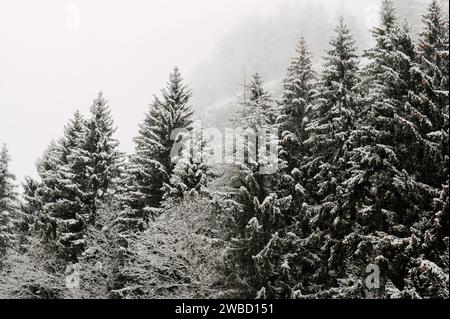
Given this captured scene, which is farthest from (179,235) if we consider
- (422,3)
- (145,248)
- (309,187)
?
(422,3)

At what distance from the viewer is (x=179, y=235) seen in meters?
23.7

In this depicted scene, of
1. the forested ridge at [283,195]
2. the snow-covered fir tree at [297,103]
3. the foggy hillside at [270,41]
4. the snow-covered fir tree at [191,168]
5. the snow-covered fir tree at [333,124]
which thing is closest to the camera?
the forested ridge at [283,195]

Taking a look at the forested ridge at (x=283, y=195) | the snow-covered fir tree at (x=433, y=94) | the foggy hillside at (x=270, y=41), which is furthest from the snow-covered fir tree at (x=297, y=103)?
the foggy hillside at (x=270, y=41)

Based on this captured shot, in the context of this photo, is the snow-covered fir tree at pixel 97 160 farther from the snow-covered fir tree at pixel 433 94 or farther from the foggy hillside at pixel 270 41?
the foggy hillside at pixel 270 41

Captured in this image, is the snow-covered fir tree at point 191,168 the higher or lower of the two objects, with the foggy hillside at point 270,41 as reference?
lower

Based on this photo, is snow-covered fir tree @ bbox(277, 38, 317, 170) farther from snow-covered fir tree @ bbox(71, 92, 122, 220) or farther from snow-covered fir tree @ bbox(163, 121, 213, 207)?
snow-covered fir tree @ bbox(71, 92, 122, 220)

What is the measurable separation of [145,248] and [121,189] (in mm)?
4602

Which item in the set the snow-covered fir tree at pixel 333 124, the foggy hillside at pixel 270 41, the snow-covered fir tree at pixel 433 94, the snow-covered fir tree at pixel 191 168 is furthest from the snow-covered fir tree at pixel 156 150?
the foggy hillside at pixel 270 41

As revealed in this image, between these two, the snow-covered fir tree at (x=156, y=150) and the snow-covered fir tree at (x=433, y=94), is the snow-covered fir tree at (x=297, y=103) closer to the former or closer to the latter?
the snow-covered fir tree at (x=433, y=94)

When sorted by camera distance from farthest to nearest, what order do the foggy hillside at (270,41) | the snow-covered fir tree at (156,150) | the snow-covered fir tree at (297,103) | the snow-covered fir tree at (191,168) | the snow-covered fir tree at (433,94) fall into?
the foggy hillside at (270,41)
the snow-covered fir tree at (156,150)
the snow-covered fir tree at (191,168)
the snow-covered fir tree at (297,103)
the snow-covered fir tree at (433,94)

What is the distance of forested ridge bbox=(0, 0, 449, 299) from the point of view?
1752 cm

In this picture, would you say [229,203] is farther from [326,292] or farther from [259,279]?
[326,292]

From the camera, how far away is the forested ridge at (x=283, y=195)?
57.5 feet

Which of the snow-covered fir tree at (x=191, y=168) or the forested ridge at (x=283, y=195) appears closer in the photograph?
the forested ridge at (x=283, y=195)
